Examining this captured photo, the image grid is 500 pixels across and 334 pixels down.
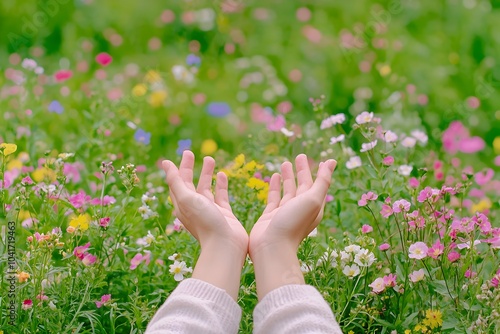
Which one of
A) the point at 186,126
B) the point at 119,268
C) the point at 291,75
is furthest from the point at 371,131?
the point at 291,75

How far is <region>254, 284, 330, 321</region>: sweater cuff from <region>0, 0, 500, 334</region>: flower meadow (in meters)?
0.25

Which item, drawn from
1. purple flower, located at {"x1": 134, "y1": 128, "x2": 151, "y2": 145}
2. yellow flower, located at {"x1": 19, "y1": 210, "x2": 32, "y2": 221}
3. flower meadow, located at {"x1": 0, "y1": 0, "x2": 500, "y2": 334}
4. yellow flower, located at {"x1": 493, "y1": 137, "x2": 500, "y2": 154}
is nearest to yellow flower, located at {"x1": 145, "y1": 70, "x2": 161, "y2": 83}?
flower meadow, located at {"x1": 0, "y1": 0, "x2": 500, "y2": 334}

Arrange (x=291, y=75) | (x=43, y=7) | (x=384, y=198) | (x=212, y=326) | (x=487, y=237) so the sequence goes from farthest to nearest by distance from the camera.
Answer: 1. (x=43, y=7)
2. (x=291, y=75)
3. (x=384, y=198)
4. (x=487, y=237)
5. (x=212, y=326)

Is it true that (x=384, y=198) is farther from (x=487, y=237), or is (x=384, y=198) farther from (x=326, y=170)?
(x=326, y=170)

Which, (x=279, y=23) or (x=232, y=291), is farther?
(x=279, y=23)

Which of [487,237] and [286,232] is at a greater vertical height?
[286,232]

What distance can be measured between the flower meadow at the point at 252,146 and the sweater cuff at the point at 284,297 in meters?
0.25

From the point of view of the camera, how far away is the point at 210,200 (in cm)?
148

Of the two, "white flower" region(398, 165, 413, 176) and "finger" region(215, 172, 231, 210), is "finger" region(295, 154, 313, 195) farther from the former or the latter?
"white flower" region(398, 165, 413, 176)

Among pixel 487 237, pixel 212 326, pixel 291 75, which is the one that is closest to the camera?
pixel 212 326

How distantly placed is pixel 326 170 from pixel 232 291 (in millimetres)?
290

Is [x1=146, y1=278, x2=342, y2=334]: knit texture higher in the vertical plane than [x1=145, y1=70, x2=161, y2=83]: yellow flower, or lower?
higher

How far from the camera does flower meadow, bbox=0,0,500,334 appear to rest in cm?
165

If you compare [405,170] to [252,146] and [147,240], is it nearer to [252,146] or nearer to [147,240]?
[252,146]
